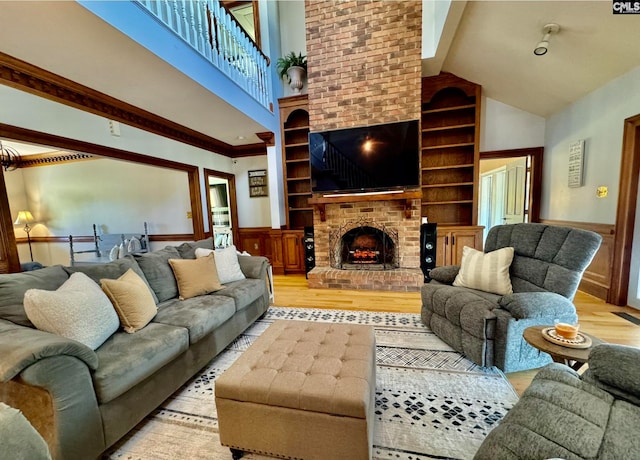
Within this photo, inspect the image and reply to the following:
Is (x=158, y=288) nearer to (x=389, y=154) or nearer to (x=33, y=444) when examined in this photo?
(x=33, y=444)

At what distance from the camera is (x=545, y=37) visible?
2.54 meters

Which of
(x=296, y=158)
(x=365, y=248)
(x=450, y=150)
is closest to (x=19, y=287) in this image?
(x=365, y=248)

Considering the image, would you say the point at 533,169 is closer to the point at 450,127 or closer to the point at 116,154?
the point at 450,127

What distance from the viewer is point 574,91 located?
3268 mm

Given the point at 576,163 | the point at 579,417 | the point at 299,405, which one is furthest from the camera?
the point at 576,163

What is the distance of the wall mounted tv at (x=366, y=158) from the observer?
3.68 metres

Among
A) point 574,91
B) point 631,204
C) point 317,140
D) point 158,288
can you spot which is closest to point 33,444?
point 158,288

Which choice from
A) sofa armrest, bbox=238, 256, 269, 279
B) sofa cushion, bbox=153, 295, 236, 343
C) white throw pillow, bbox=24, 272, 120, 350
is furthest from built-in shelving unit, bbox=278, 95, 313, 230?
white throw pillow, bbox=24, 272, 120, 350

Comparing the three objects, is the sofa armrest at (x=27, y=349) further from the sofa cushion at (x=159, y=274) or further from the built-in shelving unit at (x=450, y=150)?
the built-in shelving unit at (x=450, y=150)

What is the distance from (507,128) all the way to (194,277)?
16.9ft

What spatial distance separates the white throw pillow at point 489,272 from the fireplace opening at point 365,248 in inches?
63.1

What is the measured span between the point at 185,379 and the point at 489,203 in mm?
7380

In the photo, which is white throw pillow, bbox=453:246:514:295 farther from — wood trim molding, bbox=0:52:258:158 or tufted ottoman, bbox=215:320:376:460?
wood trim molding, bbox=0:52:258:158

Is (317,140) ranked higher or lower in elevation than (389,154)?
higher
